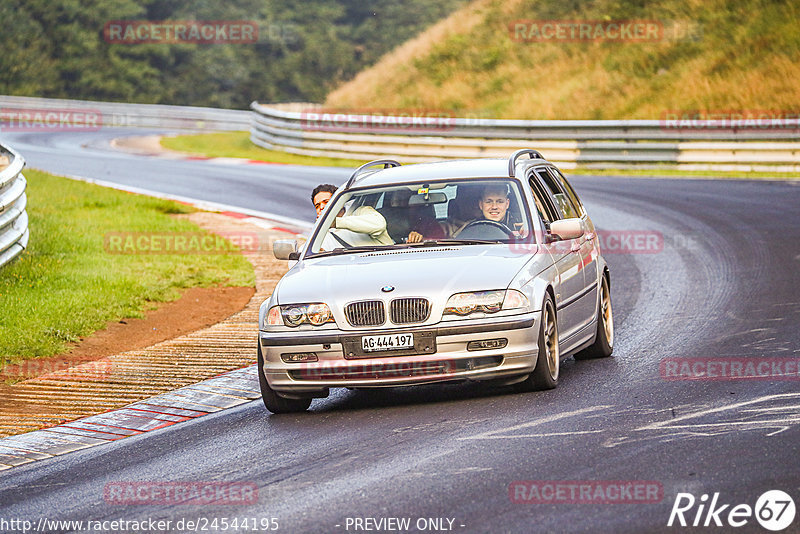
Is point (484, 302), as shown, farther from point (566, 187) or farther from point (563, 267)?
point (566, 187)

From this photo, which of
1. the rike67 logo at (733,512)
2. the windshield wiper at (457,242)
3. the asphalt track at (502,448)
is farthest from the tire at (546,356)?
the rike67 logo at (733,512)

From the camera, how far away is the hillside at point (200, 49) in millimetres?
67688

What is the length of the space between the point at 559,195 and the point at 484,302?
8.80ft

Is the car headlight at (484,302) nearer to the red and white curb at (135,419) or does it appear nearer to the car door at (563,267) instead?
the car door at (563,267)

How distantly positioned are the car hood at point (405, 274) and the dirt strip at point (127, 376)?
70.0 inches

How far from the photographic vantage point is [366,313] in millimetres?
7949

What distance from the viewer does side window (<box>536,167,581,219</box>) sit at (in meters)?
10.1

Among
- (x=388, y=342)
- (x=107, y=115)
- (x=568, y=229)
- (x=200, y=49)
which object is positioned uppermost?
(x=200, y=49)

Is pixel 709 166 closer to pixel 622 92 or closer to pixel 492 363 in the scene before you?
pixel 622 92

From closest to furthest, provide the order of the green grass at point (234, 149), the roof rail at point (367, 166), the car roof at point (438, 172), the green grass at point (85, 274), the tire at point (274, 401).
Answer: the tire at point (274, 401) < the car roof at point (438, 172) < the roof rail at point (367, 166) < the green grass at point (85, 274) < the green grass at point (234, 149)

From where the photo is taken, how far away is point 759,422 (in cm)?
691

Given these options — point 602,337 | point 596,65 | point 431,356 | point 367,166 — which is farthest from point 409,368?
point 596,65

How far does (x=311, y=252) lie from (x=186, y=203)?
43.4 ft

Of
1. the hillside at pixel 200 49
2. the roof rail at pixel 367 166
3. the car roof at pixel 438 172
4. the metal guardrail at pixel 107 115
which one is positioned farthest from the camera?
the hillside at pixel 200 49
